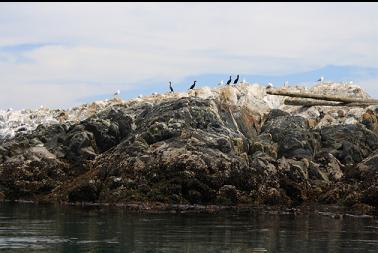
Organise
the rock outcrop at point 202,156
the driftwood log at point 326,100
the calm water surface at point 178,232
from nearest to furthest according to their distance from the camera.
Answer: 1. the calm water surface at point 178,232
2. the rock outcrop at point 202,156
3. the driftwood log at point 326,100

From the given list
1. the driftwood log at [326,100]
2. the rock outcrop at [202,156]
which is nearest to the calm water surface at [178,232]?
the rock outcrop at [202,156]

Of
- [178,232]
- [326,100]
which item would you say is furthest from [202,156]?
[326,100]

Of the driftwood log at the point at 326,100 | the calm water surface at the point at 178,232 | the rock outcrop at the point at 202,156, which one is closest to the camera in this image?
the calm water surface at the point at 178,232

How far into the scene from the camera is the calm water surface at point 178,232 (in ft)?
79.2

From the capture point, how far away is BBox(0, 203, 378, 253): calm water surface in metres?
24.1

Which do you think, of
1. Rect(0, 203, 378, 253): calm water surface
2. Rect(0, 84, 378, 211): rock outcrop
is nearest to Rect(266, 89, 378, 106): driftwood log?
Rect(0, 84, 378, 211): rock outcrop

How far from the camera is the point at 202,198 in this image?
41500 mm

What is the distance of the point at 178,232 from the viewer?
2831cm

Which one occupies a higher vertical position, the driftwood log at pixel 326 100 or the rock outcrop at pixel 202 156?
the driftwood log at pixel 326 100

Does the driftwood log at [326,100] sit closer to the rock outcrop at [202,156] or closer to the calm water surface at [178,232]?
the rock outcrop at [202,156]

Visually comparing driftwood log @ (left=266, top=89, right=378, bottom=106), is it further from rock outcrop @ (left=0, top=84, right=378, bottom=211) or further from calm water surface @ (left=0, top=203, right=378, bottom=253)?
calm water surface @ (left=0, top=203, right=378, bottom=253)

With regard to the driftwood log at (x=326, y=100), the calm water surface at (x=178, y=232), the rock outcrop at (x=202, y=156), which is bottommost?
the calm water surface at (x=178, y=232)

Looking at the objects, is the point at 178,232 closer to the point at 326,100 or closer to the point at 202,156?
the point at 202,156

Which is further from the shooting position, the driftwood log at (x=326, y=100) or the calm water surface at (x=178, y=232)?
the driftwood log at (x=326, y=100)
